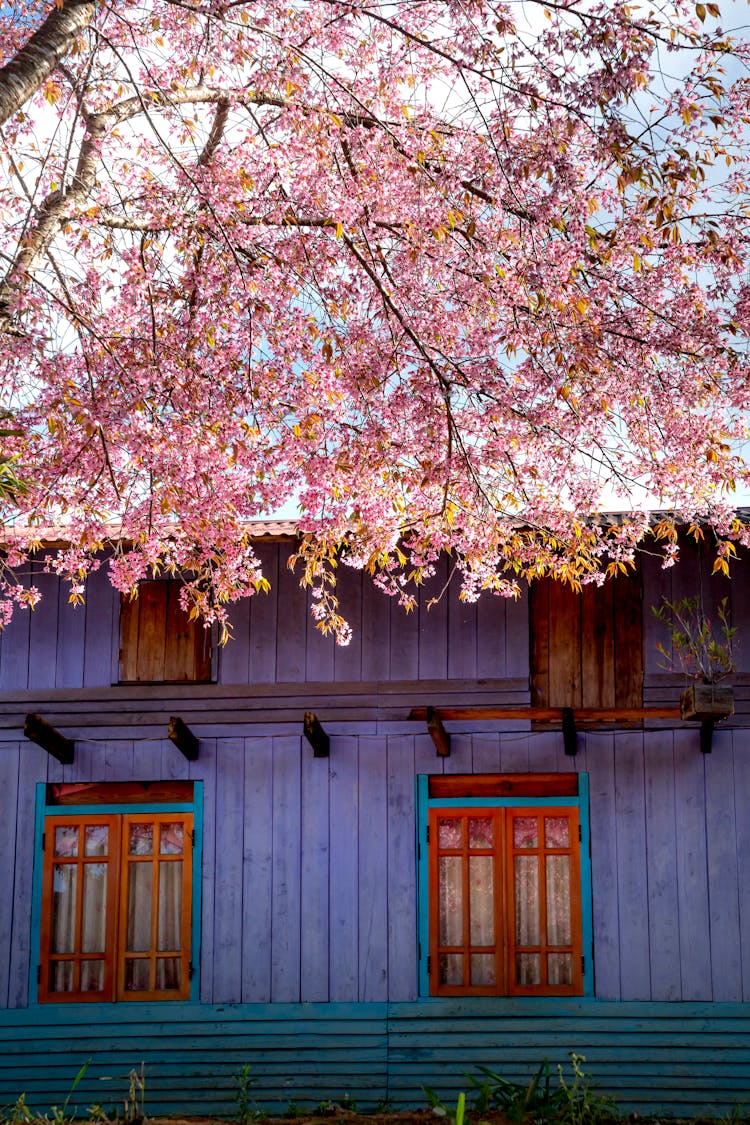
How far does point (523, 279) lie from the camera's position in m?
7.16

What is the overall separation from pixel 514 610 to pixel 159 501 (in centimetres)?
348

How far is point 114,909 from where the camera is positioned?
10.0 m

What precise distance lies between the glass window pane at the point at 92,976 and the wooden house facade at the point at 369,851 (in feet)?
0.07

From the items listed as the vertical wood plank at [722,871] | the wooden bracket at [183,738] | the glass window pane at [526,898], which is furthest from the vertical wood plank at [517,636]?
the wooden bracket at [183,738]

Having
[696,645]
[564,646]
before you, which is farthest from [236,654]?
[696,645]

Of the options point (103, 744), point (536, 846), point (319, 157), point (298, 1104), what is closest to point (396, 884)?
point (536, 846)

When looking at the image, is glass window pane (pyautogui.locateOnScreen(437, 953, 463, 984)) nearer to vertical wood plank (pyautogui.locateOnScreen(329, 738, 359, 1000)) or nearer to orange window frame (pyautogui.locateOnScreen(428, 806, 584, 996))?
orange window frame (pyautogui.locateOnScreen(428, 806, 584, 996))

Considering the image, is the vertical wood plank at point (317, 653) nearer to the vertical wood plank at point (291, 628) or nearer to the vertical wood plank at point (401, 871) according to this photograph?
the vertical wood plank at point (291, 628)

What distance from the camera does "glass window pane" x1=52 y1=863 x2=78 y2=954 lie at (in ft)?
32.9

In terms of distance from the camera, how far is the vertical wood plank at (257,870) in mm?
9781

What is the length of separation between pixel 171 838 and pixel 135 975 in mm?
1092

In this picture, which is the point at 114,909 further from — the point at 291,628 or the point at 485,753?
the point at 485,753

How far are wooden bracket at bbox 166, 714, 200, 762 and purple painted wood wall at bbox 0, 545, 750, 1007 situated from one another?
0.09m

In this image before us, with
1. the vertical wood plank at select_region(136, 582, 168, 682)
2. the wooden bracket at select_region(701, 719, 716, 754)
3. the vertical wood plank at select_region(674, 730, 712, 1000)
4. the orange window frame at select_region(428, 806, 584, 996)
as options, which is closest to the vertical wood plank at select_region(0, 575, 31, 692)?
Result: the vertical wood plank at select_region(136, 582, 168, 682)
